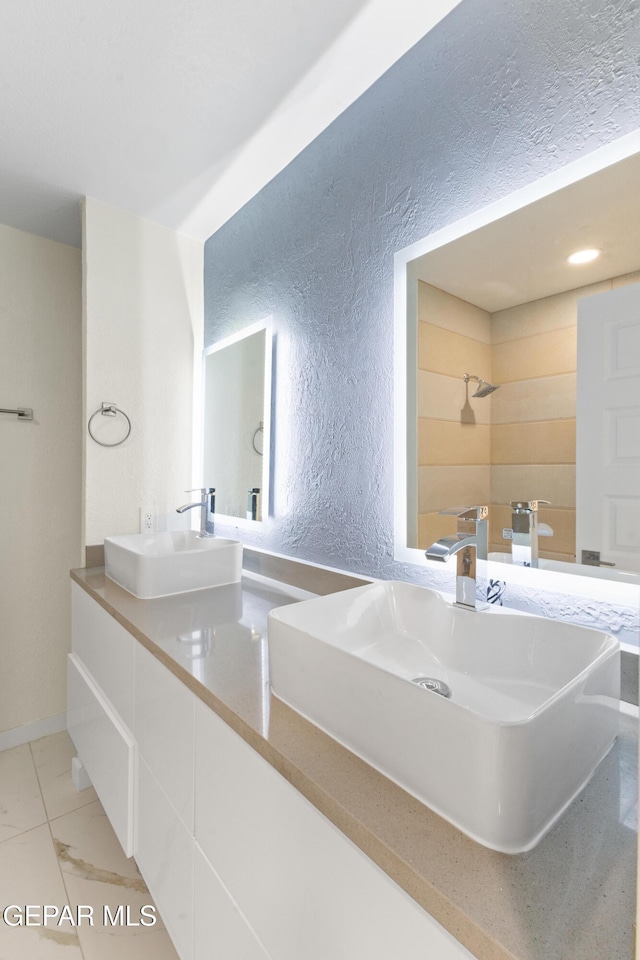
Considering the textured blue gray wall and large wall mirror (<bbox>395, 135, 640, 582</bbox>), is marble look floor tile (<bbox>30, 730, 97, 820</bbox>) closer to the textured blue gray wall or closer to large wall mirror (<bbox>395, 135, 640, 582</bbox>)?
the textured blue gray wall

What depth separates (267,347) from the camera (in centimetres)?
174

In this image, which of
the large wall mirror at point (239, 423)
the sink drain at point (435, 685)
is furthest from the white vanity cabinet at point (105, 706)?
the sink drain at point (435, 685)

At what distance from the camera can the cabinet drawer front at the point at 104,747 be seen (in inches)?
47.5

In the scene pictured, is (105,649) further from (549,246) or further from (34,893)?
(549,246)

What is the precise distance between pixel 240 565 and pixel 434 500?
79cm

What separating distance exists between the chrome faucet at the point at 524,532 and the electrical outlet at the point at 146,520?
154cm

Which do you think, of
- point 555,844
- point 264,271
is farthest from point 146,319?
point 555,844

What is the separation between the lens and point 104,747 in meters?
1.38

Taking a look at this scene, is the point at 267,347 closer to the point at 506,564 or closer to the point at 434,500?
the point at 434,500

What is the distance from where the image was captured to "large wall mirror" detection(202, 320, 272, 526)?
1.77 metres

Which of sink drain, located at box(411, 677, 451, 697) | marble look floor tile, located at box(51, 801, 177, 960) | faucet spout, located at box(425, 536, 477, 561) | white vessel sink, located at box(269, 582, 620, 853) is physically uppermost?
faucet spout, located at box(425, 536, 477, 561)

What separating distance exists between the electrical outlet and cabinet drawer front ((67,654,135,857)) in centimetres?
55

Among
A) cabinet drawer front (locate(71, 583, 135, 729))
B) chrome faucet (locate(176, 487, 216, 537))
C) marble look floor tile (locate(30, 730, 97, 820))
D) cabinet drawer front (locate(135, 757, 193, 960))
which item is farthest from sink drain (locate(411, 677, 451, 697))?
marble look floor tile (locate(30, 730, 97, 820))

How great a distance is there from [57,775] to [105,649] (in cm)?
94
